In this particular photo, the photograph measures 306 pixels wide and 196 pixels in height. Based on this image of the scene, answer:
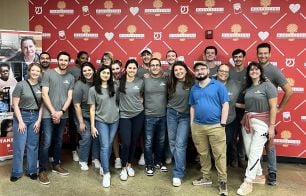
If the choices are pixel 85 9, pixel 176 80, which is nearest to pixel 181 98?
pixel 176 80

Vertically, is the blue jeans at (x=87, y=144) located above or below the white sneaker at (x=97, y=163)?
above

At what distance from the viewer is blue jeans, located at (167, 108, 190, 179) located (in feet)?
12.1

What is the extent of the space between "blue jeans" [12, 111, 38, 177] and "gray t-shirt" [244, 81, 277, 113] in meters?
2.48

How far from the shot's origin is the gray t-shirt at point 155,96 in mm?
3838

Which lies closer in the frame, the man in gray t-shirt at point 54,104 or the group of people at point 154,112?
the group of people at point 154,112

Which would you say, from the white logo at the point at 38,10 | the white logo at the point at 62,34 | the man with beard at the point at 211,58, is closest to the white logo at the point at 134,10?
the white logo at the point at 62,34

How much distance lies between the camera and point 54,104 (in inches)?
150

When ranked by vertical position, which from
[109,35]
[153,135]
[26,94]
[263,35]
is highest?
[109,35]

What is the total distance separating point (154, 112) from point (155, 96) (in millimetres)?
200

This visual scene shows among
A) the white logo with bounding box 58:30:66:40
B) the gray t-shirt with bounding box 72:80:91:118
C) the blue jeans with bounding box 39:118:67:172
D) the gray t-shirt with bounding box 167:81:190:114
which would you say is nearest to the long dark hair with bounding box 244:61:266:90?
the gray t-shirt with bounding box 167:81:190:114

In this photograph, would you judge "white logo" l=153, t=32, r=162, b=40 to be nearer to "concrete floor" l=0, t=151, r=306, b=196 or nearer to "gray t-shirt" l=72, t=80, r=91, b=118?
"gray t-shirt" l=72, t=80, r=91, b=118

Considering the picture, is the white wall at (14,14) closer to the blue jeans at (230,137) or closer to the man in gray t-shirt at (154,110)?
the man in gray t-shirt at (154,110)

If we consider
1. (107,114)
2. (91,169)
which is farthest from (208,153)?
(91,169)

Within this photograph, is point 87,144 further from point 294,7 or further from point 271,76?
point 294,7
